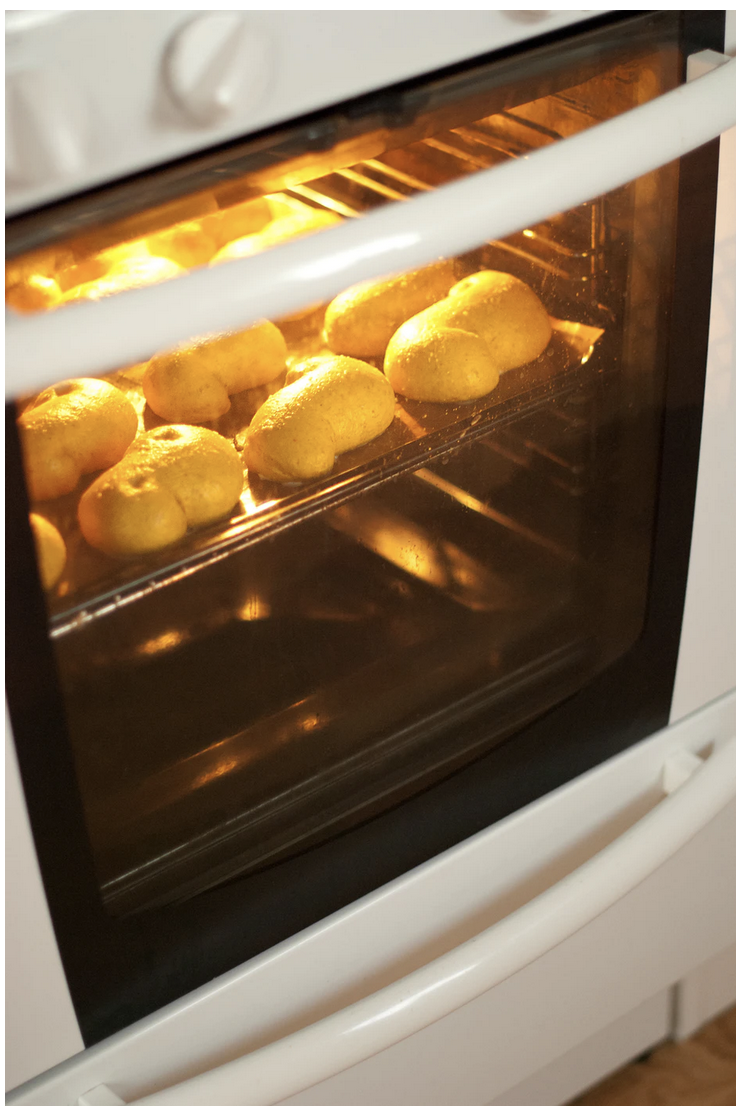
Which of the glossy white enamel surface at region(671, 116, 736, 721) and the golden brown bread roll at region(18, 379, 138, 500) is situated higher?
the golden brown bread roll at region(18, 379, 138, 500)

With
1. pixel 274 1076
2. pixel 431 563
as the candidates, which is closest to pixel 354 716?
pixel 431 563

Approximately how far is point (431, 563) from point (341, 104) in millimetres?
274

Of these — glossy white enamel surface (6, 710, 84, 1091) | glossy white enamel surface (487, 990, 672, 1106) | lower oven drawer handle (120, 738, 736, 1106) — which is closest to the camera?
glossy white enamel surface (6, 710, 84, 1091)

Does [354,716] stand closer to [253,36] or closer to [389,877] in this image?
[389,877]

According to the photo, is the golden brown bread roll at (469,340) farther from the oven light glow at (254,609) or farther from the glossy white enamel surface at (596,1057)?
the glossy white enamel surface at (596,1057)

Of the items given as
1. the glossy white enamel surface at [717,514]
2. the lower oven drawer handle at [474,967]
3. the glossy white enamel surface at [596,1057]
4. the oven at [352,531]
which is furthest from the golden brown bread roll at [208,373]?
the glossy white enamel surface at [596,1057]

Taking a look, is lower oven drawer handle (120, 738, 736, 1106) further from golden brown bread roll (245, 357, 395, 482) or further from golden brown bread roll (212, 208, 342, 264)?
golden brown bread roll (212, 208, 342, 264)

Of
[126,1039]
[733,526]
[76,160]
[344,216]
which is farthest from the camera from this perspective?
[733,526]

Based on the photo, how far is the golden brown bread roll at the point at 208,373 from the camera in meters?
0.56

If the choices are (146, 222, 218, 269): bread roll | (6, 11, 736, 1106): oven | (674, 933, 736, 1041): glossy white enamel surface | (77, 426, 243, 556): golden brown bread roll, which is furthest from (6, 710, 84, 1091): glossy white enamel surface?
(674, 933, 736, 1041): glossy white enamel surface

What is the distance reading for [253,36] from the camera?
436 mm

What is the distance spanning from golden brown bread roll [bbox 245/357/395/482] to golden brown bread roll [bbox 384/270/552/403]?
0.02 meters

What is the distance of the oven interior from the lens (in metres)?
0.55

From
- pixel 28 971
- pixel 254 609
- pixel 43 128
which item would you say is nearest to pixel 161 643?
pixel 254 609
